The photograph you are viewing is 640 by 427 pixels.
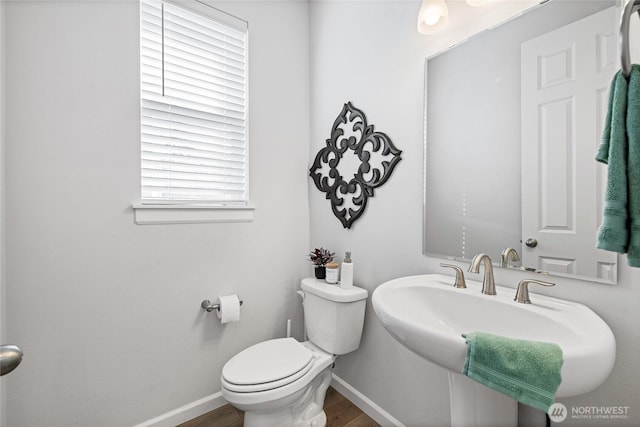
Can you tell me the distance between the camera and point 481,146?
1154 mm

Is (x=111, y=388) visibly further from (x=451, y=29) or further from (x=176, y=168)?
(x=451, y=29)

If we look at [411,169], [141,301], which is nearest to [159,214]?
[141,301]

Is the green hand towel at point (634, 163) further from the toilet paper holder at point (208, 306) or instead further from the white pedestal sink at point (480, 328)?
the toilet paper holder at point (208, 306)

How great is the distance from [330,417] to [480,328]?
1.06 metres

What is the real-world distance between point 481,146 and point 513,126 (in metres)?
0.13

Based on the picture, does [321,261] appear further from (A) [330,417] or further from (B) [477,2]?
(B) [477,2]

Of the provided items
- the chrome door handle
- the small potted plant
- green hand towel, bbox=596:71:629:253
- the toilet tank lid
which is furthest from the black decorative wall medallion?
the chrome door handle

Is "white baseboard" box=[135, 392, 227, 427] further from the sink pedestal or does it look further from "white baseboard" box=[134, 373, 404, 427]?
the sink pedestal

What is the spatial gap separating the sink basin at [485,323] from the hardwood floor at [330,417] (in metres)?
0.90

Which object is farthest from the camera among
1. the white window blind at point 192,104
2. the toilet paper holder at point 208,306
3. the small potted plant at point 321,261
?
the small potted plant at point 321,261

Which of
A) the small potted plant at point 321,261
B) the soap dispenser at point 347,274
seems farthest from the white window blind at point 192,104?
the soap dispenser at point 347,274

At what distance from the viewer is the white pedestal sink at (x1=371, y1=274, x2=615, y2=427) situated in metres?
0.62

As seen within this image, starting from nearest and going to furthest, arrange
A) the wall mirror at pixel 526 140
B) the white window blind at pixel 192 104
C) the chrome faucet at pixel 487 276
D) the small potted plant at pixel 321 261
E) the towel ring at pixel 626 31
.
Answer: the towel ring at pixel 626 31
the wall mirror at pixel 526 140
the chrome faucet at pixel 487 276
the white window blind at pixel 192 104
the small potted plant at pixel 321 261

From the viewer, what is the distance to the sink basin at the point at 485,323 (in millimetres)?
614
